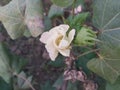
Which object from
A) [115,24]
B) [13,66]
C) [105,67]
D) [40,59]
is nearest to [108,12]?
[115,24]

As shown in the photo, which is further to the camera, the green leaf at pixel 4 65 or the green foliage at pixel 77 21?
the green leaf at pixel 4 65

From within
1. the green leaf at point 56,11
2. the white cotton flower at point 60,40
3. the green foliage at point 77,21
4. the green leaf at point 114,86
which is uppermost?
the white cotton flower at point 60,40

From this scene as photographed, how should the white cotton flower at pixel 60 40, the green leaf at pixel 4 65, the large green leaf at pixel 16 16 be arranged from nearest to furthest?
the white cotton flower at pixel 60 40 < the large green leaf at pixel 16 16 < the green leaf at pixel 4 65

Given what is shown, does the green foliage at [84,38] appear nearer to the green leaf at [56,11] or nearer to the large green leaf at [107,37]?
the large green leaf at [107,37]

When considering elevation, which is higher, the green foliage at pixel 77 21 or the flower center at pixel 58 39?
the flower center at pixel 58 39

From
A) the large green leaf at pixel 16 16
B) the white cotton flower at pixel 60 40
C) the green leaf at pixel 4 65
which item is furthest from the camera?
the green leaf at pixel 4 65

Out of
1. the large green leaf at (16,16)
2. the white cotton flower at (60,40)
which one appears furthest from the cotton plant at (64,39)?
the large green leaf at (16,16)

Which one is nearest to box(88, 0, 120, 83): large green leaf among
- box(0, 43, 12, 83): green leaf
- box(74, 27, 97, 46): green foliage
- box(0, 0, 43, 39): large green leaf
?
box(74, 27, 97, 46): green foliage

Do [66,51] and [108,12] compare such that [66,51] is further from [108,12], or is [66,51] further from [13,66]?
[13,66]
